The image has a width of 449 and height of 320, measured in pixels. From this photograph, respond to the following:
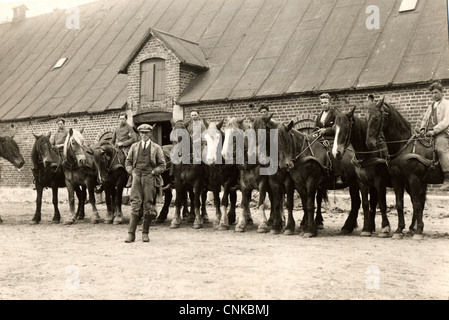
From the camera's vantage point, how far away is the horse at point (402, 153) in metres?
8.08

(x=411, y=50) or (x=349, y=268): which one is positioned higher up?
(x=411, y=50)

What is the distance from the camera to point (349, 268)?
600cm

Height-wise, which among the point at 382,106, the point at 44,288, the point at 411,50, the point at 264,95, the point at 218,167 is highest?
the point at 411,50

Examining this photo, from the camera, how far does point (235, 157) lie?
945 cm

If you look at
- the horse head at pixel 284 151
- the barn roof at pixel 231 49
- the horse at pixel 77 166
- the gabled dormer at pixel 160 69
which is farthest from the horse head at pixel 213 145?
the gabled dormer at pixel 160 69

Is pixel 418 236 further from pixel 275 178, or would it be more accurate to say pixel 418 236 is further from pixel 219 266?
pixel 219 266

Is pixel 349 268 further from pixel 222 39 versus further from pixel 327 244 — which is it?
pixel 222 39

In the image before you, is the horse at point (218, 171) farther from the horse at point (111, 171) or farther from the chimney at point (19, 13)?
the chimney at point (19, 13)

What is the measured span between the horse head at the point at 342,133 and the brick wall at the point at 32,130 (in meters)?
11.2

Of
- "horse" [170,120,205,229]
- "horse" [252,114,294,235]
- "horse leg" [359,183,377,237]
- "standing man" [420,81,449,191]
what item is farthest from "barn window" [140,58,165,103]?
"standing man" [420,81,449,191]

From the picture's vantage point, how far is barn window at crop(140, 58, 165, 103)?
1681 centimetres

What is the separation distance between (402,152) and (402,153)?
0.02 m

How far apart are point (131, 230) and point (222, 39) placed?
1097cm
